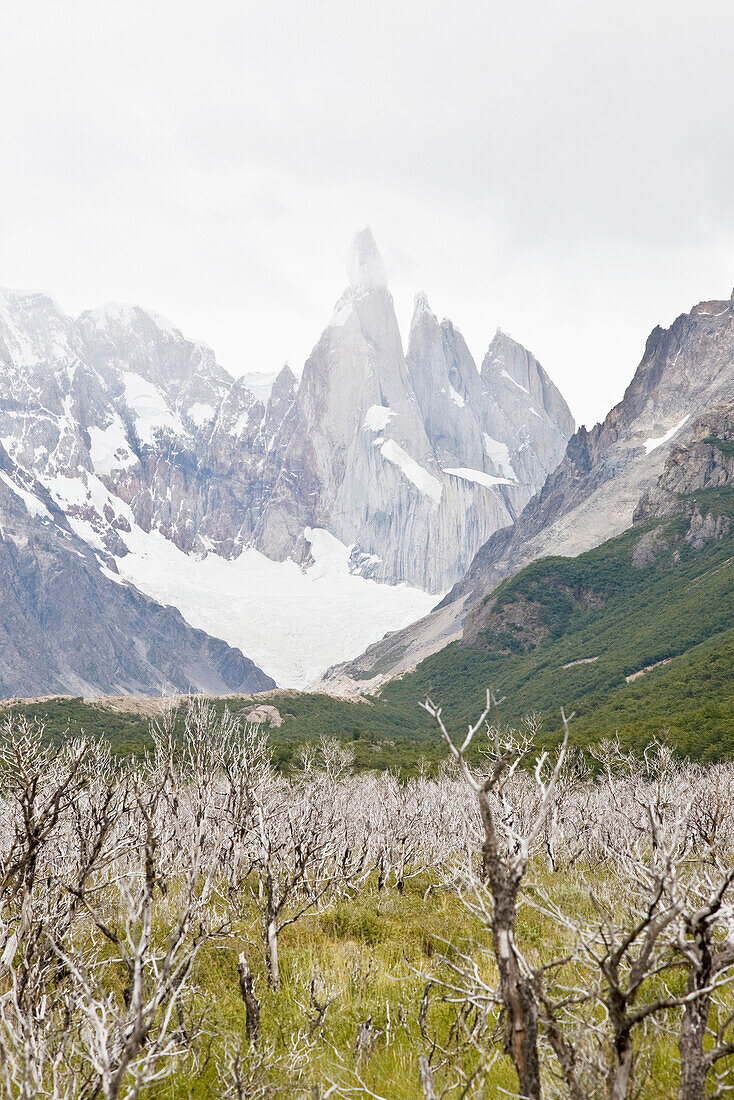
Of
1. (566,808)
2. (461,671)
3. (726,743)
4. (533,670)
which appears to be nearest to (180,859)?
(566,808)

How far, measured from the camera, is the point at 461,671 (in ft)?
436

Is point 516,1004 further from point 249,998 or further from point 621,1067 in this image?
point 249,998

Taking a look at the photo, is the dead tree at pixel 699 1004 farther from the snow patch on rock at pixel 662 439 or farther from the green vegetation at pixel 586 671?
the snow patch on rock at pixel 662 439

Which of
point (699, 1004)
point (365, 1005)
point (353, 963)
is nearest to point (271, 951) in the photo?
point (365, 1005)

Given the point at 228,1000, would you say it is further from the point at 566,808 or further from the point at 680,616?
the point at 680,616

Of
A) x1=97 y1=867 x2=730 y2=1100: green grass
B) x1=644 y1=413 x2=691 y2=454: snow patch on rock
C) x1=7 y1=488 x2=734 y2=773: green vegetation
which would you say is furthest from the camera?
x1=644 y1=413 x2=691 y2=454: snow patch on rock

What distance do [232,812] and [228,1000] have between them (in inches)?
208

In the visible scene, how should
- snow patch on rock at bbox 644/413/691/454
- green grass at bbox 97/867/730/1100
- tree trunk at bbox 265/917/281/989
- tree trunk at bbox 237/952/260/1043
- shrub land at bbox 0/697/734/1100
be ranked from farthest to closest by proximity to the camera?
snow patch on rock at bbox 644/413/691/454, tree trunk at bbox 265/917/281/989, tree trunk at bbox 237/952/260/1043, green grass at bbox 97/867/730/1100, shrub land at bbox 0/697/734/1100

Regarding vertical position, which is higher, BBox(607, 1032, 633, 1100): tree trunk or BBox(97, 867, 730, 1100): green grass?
BBox(607, 1032, 633, 1100): tree trunk

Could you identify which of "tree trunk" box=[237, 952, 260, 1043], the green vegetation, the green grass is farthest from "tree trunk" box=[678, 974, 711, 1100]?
the green vegetation

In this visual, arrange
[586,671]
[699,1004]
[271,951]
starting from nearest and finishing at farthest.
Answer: [699,1004] < [271,951] < [586,671]

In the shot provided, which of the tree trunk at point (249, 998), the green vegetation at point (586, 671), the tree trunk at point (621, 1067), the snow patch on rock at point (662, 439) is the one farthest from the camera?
the snow patch on rock at point (662, 439)

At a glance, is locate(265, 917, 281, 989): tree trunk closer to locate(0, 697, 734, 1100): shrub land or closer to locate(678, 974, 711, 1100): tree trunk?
locate(0, 697, 734, 1100): shrub land

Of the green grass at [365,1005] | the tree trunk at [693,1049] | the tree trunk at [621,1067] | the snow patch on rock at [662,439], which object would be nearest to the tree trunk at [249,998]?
the green grass at [365,1005]
